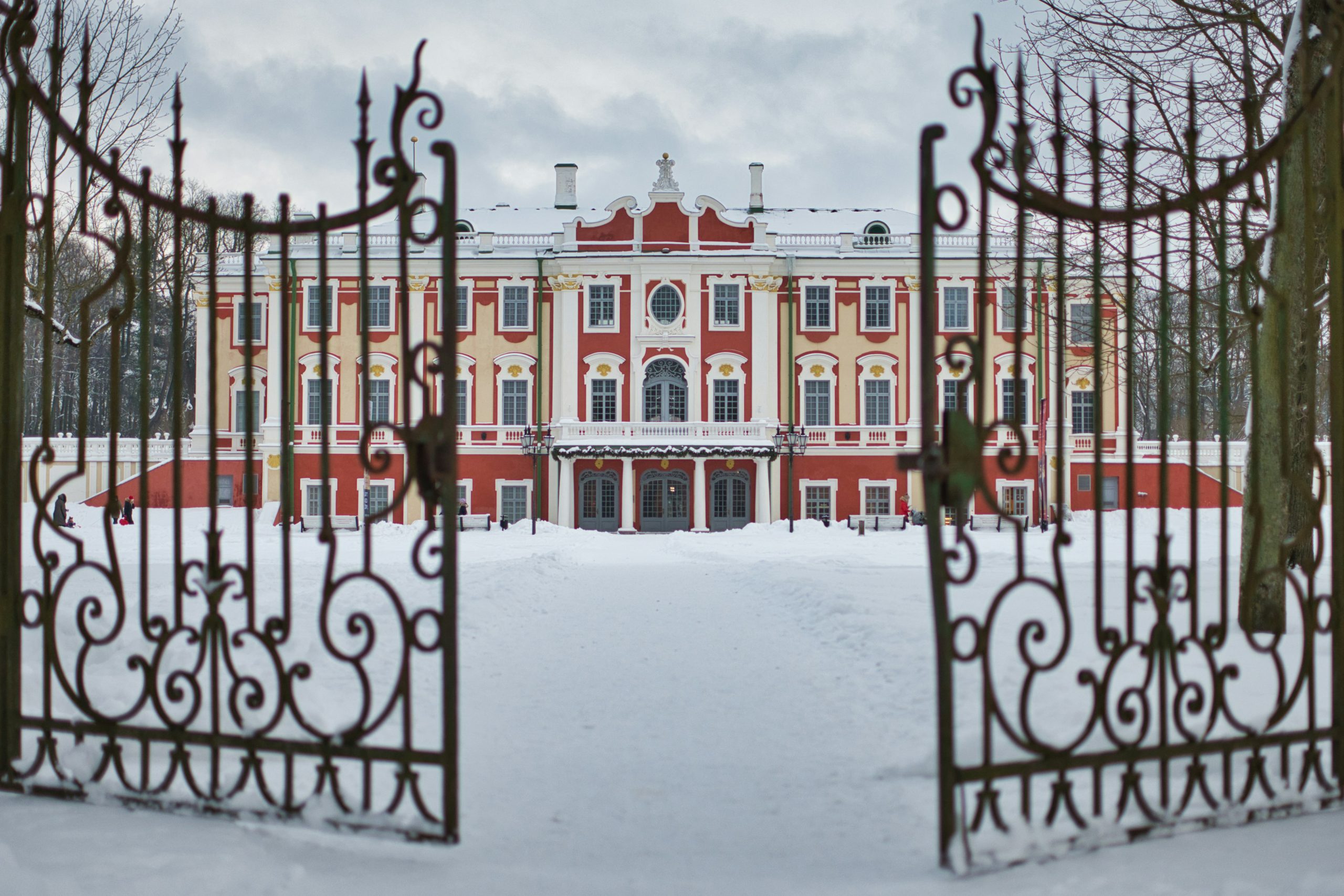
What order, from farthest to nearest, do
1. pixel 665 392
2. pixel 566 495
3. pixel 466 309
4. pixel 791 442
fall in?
pixel 466 309
pixel 665 392
pixel 791 442
pixel 566 495

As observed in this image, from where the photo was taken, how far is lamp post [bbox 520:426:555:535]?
1024 inches

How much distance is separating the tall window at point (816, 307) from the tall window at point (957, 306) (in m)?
3.12

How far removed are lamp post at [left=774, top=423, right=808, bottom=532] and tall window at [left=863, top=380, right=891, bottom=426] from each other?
1869 mm

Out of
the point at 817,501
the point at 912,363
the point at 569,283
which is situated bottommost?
the point at 817,501

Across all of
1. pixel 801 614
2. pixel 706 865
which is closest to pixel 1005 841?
pixel 706 865

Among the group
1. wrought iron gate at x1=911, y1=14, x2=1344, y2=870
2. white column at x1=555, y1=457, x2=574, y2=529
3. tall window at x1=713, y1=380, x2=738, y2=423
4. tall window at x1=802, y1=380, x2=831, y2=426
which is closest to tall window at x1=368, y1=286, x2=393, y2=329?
white column at x1=555, y1=457, x2=574, y2=529

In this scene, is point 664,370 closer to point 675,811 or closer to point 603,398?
point 603,398

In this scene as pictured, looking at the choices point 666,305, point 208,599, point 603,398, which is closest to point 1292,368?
point 208,599

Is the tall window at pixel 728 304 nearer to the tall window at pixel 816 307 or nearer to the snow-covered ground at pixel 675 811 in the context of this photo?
the tall window at pixel 816 307

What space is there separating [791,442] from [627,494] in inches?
174

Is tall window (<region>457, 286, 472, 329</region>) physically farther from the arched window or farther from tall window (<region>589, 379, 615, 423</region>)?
the arched window

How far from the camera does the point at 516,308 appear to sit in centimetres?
2694

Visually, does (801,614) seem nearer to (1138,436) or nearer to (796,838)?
(796,838)

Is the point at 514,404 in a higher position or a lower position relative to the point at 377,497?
higher
